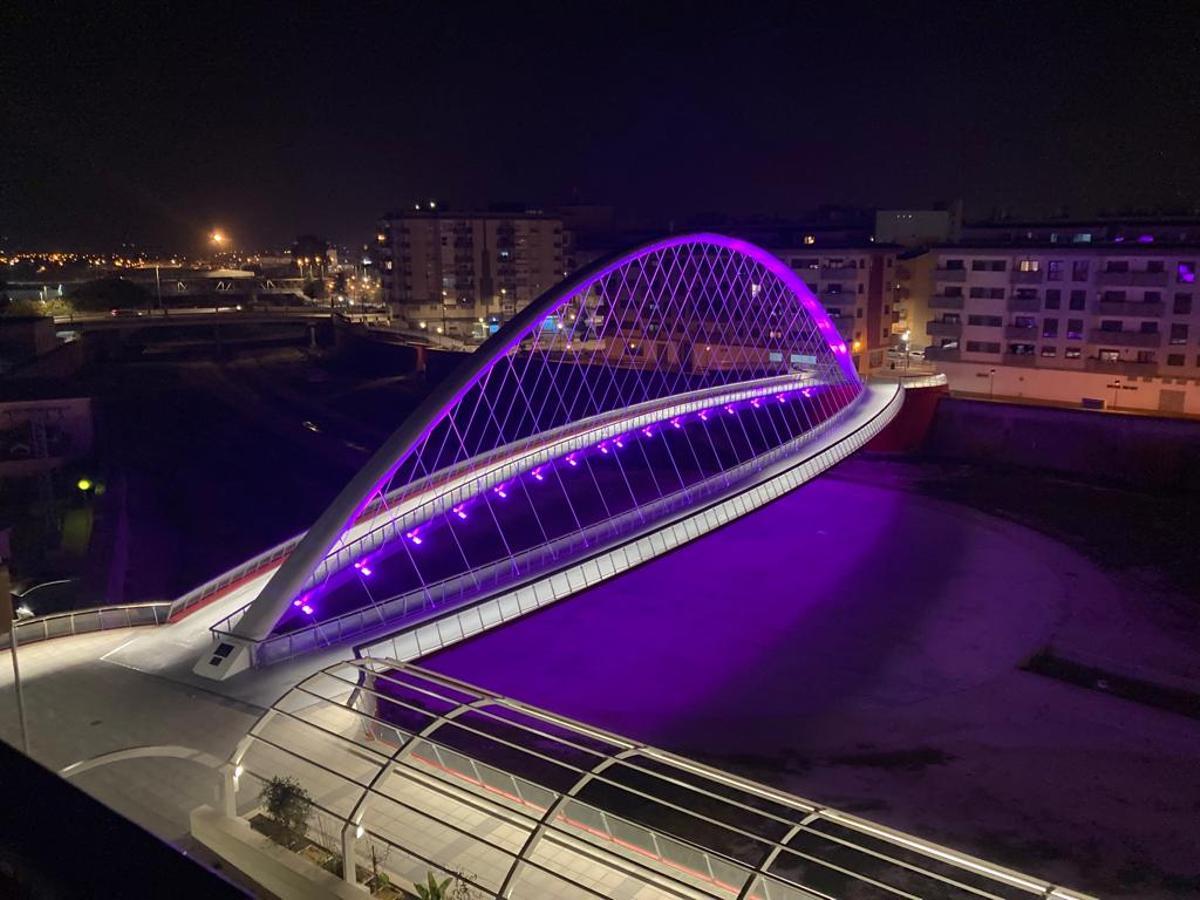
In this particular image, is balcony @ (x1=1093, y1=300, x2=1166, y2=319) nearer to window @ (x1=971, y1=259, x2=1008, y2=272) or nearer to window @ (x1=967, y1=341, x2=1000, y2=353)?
window @ (x1=967, y1=341, x2=1000, y2=353)

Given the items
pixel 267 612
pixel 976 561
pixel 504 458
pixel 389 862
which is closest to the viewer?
pixel 389 862

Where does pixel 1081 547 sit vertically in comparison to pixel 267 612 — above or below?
Answer: below

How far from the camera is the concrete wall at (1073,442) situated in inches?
1252

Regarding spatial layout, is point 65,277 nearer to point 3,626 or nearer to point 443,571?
point 443,571

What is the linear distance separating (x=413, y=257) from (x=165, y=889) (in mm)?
72043

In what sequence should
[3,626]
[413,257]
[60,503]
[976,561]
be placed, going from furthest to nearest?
[413,257] → [60,503] → [976,561] → [3,626]

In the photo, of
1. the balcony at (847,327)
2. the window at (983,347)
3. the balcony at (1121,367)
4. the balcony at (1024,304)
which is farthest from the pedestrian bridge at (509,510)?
the balcony at (1121,367)

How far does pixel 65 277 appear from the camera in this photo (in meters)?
104

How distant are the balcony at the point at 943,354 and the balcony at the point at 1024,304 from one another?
308cm

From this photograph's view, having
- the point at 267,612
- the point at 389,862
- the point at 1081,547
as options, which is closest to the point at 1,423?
the point at 267,612

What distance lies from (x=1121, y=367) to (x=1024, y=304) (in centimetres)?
517

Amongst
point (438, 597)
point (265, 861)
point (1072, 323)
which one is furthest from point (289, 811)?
point (1072, 323)

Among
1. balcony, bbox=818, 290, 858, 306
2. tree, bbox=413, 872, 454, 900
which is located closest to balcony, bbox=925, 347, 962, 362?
balcony, bbox=818, 290, 858, 306

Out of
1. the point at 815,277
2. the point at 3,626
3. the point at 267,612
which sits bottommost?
the point at 267,612
